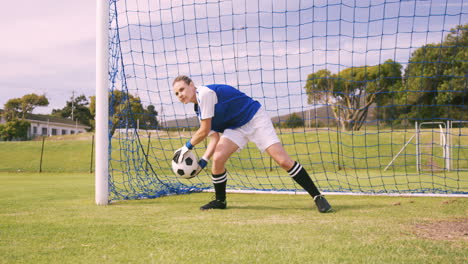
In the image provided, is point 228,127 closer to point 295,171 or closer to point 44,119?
point 295,171

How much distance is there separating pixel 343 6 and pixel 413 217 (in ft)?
11.1

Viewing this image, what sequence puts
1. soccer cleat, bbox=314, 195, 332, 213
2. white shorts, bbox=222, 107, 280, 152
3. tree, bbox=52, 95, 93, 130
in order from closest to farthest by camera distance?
soccer cleat, bbox=314, 195, 332, 213 → white shorts, bbox=222, 107, 280, 152 → tree, bbox=52, 95, 93, 130

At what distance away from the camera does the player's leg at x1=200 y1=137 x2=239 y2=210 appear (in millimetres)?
4210

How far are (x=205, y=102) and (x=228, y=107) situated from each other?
0.31 meters

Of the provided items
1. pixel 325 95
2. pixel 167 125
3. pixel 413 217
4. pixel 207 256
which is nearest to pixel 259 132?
pixel 413 217

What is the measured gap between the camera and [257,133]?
4.21m

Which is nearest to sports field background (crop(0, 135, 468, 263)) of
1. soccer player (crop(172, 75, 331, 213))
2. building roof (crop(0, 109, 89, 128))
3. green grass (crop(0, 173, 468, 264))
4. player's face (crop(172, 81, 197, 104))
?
green grass (crop(0, 173, 468, 264))

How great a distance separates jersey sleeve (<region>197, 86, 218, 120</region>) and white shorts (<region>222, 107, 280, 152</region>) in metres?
→ 0.38

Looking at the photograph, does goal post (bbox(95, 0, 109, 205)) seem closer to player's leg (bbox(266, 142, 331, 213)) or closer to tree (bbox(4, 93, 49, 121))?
player's leg (bbox(266, 142, 331, 213))

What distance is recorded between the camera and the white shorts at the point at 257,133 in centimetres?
415

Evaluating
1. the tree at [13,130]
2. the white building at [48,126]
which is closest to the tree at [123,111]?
the tree at [13,130]

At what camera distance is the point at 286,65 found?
602 cm

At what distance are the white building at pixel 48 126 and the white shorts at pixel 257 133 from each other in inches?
2164

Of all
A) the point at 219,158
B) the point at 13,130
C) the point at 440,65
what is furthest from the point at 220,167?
the point at 13,130
